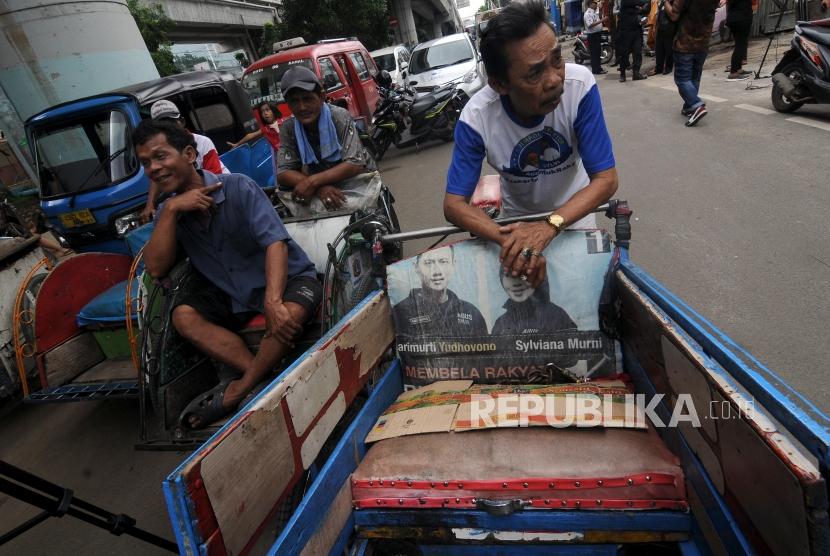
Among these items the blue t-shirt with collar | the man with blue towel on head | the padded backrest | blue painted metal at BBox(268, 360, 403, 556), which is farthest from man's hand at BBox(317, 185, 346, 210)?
blue painted metal at BBox(268, 360, 403, 556)

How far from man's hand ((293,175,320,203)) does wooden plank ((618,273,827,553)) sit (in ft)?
8.28

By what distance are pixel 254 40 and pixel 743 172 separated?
92.5ft

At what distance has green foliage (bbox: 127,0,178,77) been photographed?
45.5 ft

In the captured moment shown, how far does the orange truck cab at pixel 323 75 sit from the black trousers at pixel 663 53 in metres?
6.50

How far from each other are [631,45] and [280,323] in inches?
440

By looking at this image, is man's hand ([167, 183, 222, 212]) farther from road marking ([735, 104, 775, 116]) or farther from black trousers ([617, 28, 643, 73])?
black trousers ([617, 28, 643, 73])

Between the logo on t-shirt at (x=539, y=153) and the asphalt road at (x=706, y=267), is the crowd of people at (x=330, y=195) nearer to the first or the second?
the logo on t-shirt at (x=539, y=153)

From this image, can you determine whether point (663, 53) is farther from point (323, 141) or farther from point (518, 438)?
point (518, 438)

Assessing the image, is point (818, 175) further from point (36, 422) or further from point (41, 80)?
point (41, 80)

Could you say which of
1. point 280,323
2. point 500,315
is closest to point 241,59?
point 280,323

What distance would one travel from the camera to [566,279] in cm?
188

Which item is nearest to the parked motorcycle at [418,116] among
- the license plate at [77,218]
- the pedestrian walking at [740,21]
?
the pedestrian walking at [740,21]

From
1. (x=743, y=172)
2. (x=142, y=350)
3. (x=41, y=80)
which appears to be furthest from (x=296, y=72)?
(x=41, y=80)

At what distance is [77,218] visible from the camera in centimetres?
480
